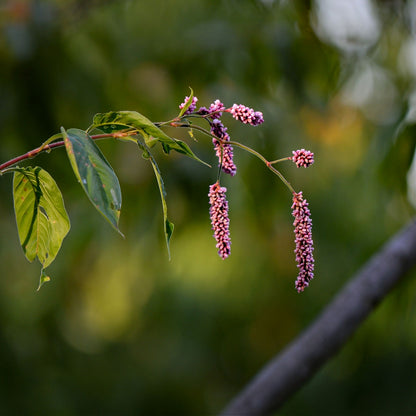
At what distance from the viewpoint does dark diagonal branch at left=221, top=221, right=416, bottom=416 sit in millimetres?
1995

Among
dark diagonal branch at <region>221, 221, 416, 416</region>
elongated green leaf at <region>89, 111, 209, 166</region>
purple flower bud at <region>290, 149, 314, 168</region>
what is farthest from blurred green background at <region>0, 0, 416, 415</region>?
elongated green leaf at <region>89, 111, 209, 166</region>

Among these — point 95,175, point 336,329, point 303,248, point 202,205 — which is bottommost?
point 336,329

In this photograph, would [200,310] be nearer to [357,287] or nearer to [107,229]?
[107,229]

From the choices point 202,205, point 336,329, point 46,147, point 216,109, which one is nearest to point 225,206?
point 216,109

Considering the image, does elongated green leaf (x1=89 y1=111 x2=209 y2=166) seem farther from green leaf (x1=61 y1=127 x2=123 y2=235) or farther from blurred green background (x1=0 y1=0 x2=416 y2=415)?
blurred green background (x1=0 y1=0 x2=416 y2=415)

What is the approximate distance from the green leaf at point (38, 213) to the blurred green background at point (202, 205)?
1358mm

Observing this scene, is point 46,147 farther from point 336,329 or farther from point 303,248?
point 336,329

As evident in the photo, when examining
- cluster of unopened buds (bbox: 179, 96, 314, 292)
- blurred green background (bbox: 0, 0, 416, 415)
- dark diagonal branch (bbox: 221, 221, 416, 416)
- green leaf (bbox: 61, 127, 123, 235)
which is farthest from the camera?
blurred green background (bbox: 0, 0, 416, 415)

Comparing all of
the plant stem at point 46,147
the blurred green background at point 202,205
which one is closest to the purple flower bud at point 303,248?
the plant stem at point 46,147

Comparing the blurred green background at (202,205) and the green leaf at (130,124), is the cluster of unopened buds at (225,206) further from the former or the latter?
the blurred green background at (202,205)

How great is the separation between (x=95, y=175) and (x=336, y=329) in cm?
152

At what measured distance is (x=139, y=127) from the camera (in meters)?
0.75

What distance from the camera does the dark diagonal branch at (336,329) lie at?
6.55 ft

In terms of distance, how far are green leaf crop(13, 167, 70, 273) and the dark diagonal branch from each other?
1345 millimetres
